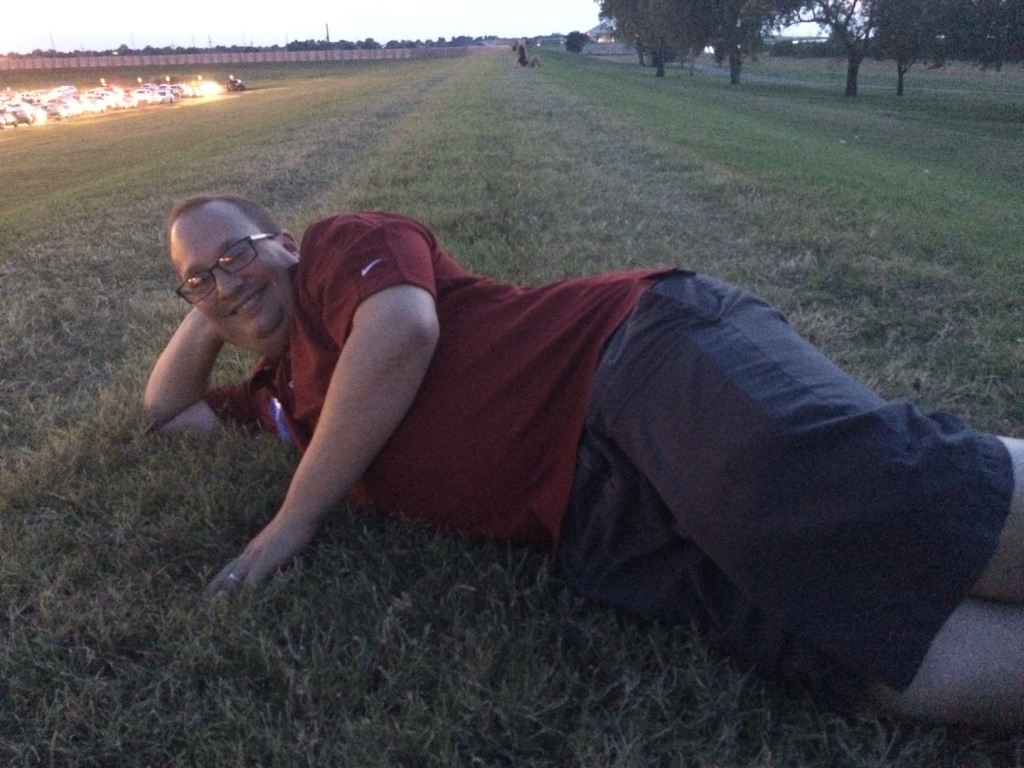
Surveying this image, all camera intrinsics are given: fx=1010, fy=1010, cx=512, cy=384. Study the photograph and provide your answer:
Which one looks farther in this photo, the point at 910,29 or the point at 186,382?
the point at 910,29

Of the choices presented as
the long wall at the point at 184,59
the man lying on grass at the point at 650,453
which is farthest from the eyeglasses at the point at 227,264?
→ the long wall at the point at 184,59

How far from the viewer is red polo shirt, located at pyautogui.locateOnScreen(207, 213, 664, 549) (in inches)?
92.2

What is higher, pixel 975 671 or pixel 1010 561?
pixel 1010 561

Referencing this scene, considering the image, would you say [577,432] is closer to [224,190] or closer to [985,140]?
[224,190]

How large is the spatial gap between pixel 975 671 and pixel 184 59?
125 meters

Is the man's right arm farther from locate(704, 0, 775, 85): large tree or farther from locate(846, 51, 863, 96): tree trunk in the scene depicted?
locate(704, 0, 775, 85): large tree

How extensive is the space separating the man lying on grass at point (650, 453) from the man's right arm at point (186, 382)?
1.19 ft

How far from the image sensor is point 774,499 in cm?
185

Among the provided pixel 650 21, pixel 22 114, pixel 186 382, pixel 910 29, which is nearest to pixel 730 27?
pixel 650 21

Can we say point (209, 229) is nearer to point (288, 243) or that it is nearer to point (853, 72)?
point (288, 243)

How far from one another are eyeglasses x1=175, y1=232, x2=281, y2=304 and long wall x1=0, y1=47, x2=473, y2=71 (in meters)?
109

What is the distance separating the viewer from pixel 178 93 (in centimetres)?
5303

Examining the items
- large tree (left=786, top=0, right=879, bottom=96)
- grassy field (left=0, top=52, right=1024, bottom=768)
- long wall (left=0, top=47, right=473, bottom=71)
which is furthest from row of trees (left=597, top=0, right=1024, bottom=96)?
long wall (left=0, top=47, right=473, bottom=71)

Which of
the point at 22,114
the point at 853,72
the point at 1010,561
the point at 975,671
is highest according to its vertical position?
the point at 1010,561
